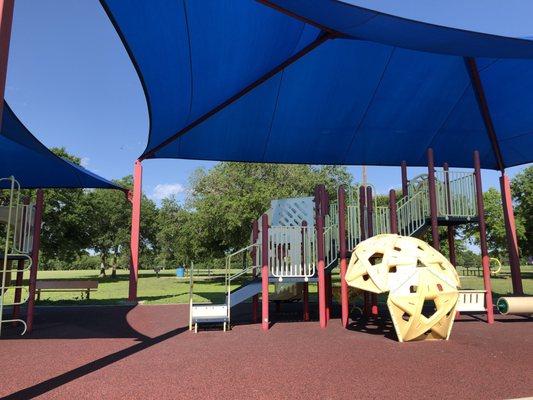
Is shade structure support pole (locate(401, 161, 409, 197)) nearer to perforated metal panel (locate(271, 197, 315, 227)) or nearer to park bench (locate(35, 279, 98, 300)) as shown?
perforated metal panel (locate(271, 197, 315, 227))

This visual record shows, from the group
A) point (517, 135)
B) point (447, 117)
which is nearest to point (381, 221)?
point (447, 117)

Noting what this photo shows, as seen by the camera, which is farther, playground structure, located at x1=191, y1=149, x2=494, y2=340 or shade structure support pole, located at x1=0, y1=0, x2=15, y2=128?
playground structure, located at x1=191, y1=149, x2=494, y2=340

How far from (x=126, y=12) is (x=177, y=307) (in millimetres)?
9569

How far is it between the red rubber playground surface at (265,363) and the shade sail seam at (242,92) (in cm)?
588

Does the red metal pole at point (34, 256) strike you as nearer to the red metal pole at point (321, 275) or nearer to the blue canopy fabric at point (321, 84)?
the blue canopy fabric at point (321, 84)

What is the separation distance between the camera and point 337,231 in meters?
11.0

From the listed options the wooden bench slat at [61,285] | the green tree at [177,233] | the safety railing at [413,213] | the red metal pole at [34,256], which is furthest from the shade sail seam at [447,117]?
the green tree at [177,233]

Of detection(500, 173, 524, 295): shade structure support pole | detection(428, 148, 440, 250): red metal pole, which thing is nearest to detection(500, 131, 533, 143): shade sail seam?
detection(500, 173, 524, 295): shade structure support pole

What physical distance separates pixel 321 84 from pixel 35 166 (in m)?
9.66

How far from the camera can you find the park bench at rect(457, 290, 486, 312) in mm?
9977

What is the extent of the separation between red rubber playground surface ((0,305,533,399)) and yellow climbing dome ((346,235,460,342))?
416mm

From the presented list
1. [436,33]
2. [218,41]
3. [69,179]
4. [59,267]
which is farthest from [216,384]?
[59,267]

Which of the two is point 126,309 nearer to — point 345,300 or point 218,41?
point 345,300

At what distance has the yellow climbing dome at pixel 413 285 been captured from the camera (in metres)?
7.76
